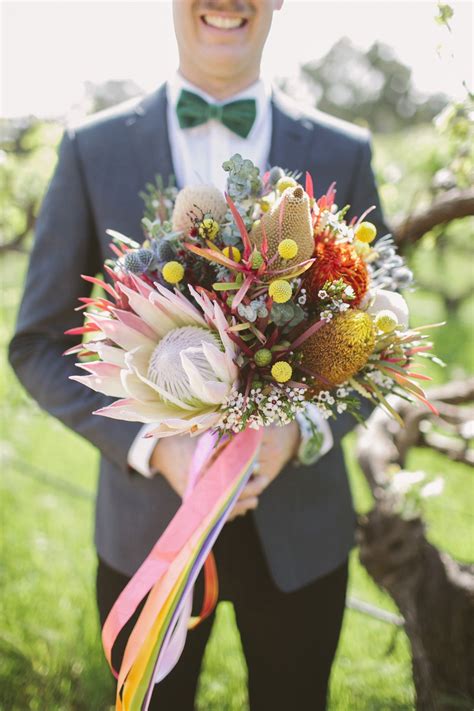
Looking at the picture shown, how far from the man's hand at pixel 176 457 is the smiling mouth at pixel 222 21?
86cm

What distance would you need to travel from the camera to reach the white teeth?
134 cm

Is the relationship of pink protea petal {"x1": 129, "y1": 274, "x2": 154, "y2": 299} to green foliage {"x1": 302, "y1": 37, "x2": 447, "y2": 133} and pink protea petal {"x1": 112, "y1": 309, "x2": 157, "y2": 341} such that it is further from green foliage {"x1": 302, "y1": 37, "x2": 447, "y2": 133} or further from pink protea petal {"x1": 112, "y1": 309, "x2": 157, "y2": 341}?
green foliage {"x1": 302, "y1": 37, "x2": 447, "y2": 133}

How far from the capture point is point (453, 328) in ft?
27.4

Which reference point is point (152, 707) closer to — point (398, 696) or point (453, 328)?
Result: point (398, 696)

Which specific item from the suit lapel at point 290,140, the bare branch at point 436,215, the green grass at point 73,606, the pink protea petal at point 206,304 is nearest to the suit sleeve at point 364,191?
the suit lapel at point 290,140

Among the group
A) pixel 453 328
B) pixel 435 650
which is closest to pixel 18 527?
pixel 435 650

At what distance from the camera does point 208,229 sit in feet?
3.38

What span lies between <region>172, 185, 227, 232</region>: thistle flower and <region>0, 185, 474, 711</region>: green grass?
1.80 meters

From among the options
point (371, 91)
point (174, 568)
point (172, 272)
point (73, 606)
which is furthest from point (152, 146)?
point (371, 91)

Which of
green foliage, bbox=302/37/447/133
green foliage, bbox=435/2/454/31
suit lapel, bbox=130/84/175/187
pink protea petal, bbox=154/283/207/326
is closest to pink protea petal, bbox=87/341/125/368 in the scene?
pink protea petal, bbox=154/283/207/326

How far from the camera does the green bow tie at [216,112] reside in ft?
4.89

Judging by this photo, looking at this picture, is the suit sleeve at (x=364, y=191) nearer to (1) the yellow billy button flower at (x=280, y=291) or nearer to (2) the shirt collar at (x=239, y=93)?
(2) the shirt collar at (x=239, y=93)

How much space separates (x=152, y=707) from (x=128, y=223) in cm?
119

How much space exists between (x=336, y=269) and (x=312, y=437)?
449 millimetres
